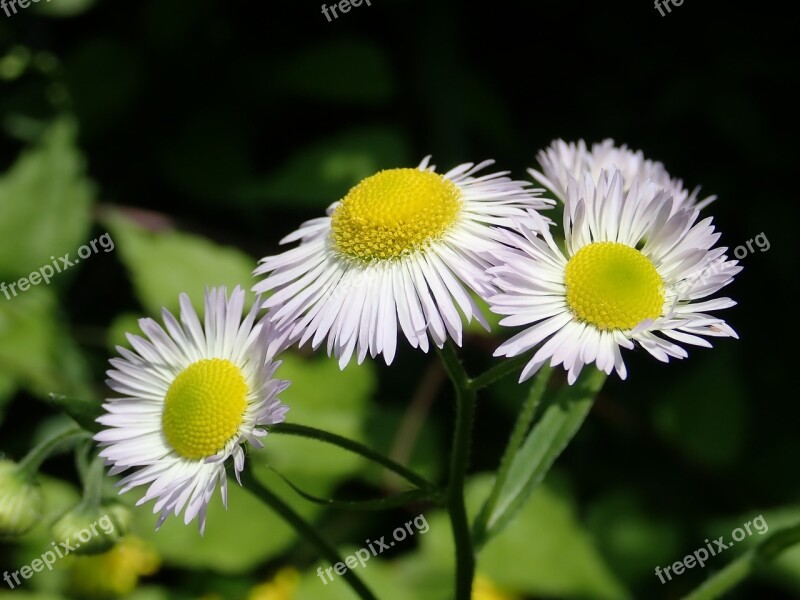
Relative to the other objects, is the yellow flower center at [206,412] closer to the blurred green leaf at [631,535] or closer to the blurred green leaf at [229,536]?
the blurred green leaf at [229,536]

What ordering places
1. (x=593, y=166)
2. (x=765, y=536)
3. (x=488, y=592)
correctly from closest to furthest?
Result: (x=593, y=166), (x=765, y=536), (x=488, y=592)

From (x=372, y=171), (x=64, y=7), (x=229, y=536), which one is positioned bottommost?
(x=229, y=536)

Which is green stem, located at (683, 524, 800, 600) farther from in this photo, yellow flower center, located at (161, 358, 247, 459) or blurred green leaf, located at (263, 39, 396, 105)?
blurred green leaf, located at (263, 39, 396, 105)

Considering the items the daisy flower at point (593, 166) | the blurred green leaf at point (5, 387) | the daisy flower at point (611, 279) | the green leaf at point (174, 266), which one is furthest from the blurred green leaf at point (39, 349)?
the daisy flower at point (611, 279)

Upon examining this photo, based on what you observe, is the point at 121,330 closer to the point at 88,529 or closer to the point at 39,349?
the point at 39,349

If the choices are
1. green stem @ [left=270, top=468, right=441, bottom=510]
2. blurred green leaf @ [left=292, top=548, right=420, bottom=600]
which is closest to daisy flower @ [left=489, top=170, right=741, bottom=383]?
green stem @ [left=270, top=468, right=441, bottom=510]

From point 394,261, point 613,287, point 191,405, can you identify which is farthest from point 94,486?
point 613,287
